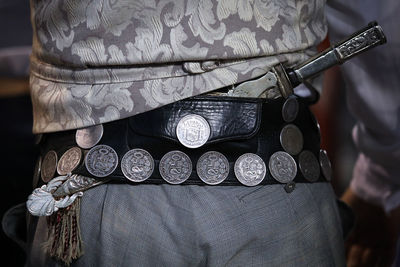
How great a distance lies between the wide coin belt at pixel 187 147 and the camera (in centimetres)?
67

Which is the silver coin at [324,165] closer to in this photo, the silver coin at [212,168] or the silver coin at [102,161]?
the silver coin at [212,168]

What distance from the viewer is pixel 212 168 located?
67 centimetres

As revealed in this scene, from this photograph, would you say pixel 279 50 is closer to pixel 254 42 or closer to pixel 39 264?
pixel 254 42

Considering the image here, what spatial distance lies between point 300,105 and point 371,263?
0.66 meters

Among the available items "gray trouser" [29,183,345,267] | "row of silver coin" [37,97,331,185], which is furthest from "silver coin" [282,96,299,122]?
"gray trouser" [29,183,345,267]

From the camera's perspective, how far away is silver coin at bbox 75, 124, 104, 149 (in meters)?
0.68

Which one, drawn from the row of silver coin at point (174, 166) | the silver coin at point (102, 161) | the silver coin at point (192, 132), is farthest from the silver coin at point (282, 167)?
the silver coin at point (102, 161)

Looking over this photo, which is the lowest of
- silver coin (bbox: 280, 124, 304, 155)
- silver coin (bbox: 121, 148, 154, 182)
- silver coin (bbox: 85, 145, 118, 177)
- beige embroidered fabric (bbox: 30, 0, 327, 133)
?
silver coin (bbox: 280, 124, 304, 155)

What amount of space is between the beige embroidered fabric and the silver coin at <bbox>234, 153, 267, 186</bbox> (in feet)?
0.35

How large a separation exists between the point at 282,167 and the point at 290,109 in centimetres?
9

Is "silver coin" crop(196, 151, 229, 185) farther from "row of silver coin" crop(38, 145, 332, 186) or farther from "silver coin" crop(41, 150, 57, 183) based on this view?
"silver coin" crop(41, 150, 57, 183)

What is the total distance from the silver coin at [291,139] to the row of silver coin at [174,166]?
2 cm

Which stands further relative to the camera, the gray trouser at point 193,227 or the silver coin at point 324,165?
the silver coin at point 324,165

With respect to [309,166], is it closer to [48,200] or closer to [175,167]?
[175,167]
